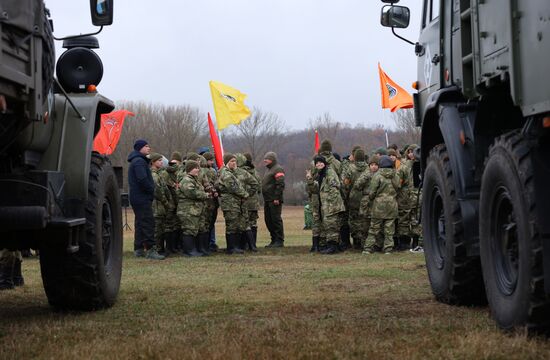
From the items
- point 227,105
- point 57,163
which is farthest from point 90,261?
point 227,105

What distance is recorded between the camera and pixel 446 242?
8.05 meters

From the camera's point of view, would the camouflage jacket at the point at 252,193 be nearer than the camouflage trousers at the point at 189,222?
No

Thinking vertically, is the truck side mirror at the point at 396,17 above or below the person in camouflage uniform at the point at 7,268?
above

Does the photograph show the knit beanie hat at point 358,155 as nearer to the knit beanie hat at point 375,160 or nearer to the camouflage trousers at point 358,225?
the knit beanie hat at point 375,160

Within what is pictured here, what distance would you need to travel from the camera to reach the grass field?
5918mm

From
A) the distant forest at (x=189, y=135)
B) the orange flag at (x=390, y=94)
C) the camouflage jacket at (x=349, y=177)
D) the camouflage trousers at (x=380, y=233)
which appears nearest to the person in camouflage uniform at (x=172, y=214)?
the camouflage jacket at (x=349, y=177)

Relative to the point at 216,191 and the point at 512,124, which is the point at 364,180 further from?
the point at 512,124

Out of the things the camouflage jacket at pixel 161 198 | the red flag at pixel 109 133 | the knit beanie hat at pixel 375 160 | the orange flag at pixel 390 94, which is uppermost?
the orange flag at pixel 390 94

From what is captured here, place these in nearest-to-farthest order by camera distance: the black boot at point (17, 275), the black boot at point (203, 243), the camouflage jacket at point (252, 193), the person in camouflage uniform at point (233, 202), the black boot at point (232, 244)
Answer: the black boot at point (17, 275)
the black boot at point (203, 243)
the person in camouflage uniform at point (233, 202)
the black boot at point (232, 244)
the camouflage jacket at point (252, 193)

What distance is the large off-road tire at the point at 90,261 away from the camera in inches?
305

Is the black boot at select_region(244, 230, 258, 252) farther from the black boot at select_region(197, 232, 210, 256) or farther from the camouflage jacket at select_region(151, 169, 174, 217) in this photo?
the camouflage jacket at select_region(151, 169, 174, 217)

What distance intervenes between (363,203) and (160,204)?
11.7 feet

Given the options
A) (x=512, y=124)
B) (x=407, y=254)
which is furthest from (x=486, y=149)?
(x=407, y=254)

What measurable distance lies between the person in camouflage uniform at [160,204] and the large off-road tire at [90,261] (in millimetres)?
8894
